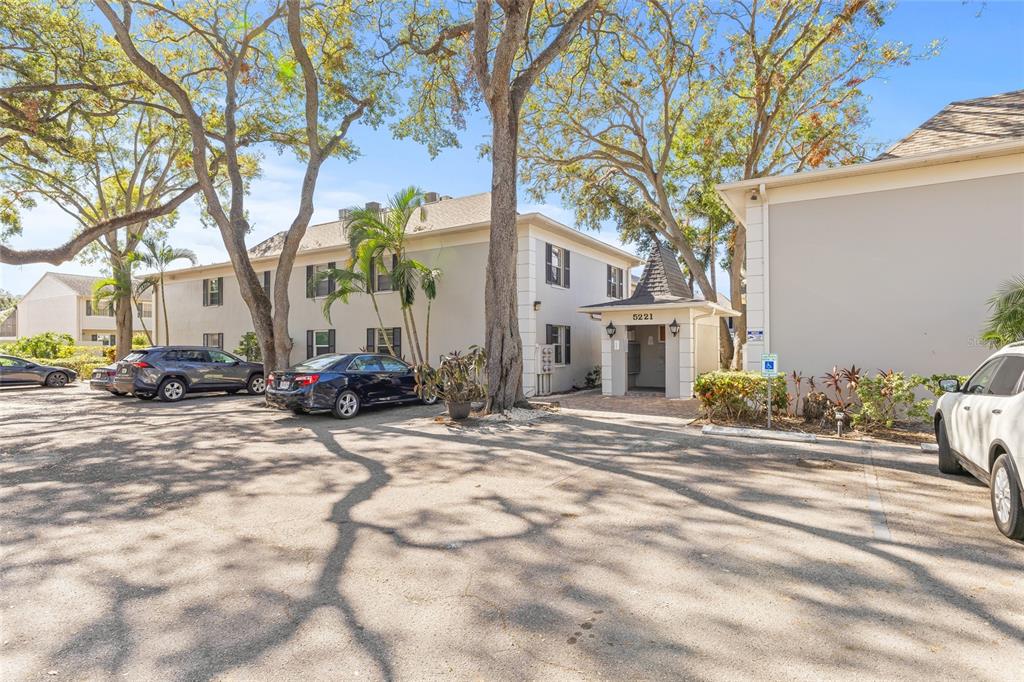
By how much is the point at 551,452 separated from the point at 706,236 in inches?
862

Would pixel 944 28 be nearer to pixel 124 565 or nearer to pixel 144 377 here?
pixel 124 565

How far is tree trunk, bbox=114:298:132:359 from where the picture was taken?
2238cm

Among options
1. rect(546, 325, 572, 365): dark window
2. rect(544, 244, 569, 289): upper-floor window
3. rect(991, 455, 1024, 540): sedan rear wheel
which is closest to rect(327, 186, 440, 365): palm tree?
rect(544, 244, 569, 289): upper-floor window

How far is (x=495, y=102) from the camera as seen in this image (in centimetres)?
1206

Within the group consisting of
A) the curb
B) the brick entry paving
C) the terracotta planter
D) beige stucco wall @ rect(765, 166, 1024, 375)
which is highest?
beige stucco wall @ rect(765, 166, 1024, 375)

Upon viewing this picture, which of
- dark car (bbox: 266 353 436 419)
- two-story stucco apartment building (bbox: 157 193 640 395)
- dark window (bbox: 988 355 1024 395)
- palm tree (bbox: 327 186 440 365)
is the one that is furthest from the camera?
two-story stucco apartment building (bbox: 157 193 640 395)

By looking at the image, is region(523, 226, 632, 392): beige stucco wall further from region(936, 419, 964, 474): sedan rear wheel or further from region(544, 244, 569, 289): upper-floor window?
region(936, 419, 964, 474): sedan rear wheel

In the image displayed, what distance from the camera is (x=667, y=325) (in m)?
15.8

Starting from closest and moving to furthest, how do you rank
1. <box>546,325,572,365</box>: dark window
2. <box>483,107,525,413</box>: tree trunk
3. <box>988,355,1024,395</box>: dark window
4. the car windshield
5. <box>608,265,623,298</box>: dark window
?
Result: 1. <box>988,355,1024,395</box>: dark window
2. the car windshield
3. <box>483,107,525,413</box>: tree trunk
4. <box>546,325,572,365</box>: dark window
5. <box>608,265,623,298</box>: dark window

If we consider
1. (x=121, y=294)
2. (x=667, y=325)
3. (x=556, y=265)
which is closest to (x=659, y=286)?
(x=667, y=325)

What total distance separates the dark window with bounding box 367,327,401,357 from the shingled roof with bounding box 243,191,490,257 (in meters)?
3.36

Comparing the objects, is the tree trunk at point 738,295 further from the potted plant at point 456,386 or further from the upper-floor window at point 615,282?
the potted plant at point 456,386

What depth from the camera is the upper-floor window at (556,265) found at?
17.2 m

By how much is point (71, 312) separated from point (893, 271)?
53.6 m
